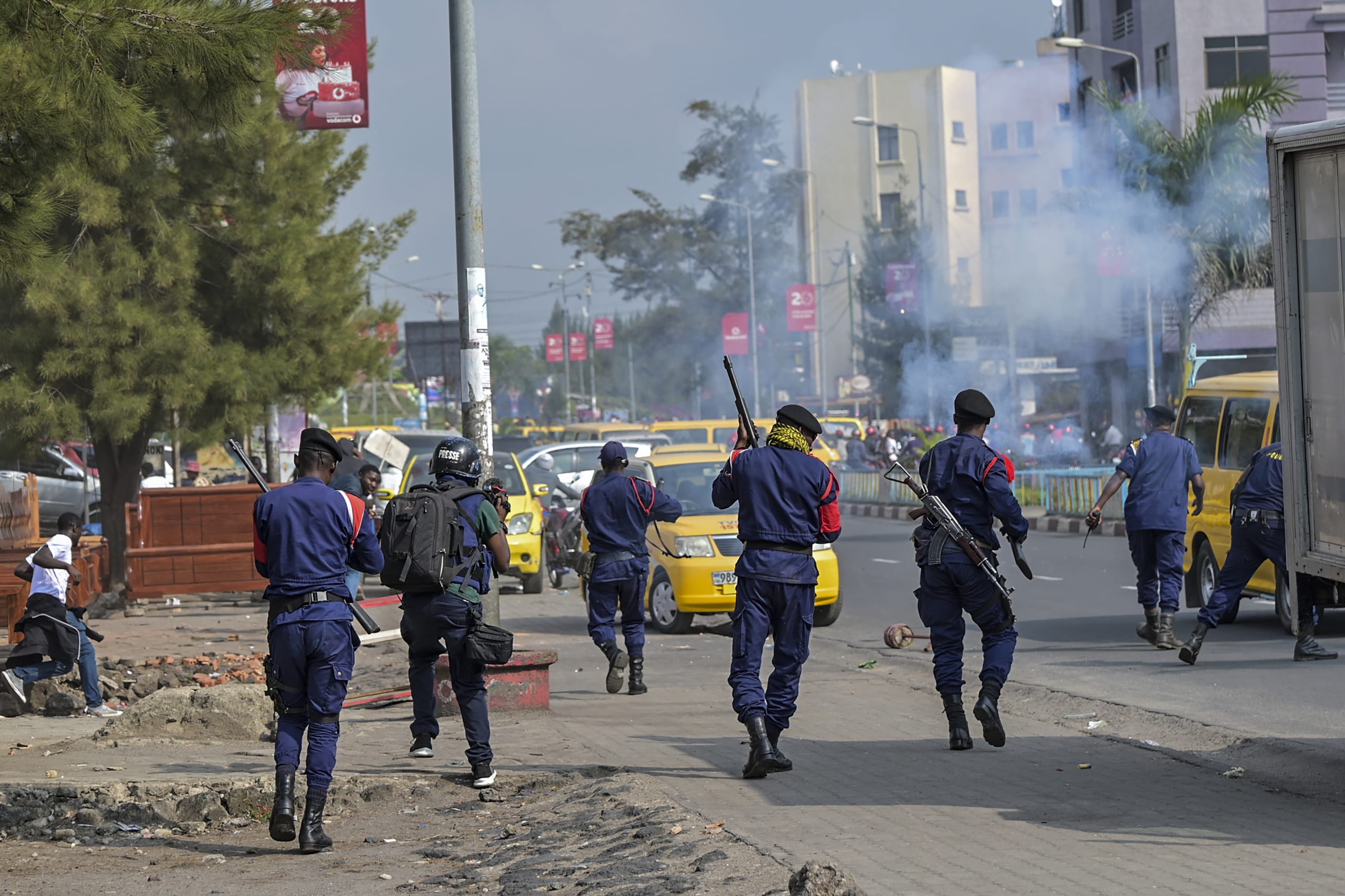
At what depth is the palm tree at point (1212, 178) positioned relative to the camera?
25250 mm

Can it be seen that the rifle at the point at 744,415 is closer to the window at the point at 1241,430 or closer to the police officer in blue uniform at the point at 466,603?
the police officer in blue uniform at the point at 466,603

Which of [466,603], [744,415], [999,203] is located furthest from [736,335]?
[466,603]

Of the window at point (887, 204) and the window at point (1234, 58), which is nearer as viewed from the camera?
the window at point (1234, 58)

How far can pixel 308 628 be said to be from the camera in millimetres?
6336

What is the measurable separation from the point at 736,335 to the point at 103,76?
152 ft

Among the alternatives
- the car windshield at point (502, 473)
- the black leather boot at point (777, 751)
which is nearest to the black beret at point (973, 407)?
the black leather boot at point (777, 751)

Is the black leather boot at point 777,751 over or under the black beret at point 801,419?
under

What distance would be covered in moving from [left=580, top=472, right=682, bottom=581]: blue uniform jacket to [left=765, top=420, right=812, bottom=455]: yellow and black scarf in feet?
9.63

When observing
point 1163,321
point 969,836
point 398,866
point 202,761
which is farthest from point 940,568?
point 1163,321

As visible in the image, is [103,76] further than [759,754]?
No

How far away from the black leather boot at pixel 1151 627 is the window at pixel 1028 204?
3148cm

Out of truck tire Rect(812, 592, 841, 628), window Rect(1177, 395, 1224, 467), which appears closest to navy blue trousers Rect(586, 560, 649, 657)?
truck tire Rect(812, 592, 841, 628)

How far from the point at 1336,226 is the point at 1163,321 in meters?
32.6

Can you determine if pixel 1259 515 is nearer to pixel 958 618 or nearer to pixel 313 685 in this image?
pixel 958 618
